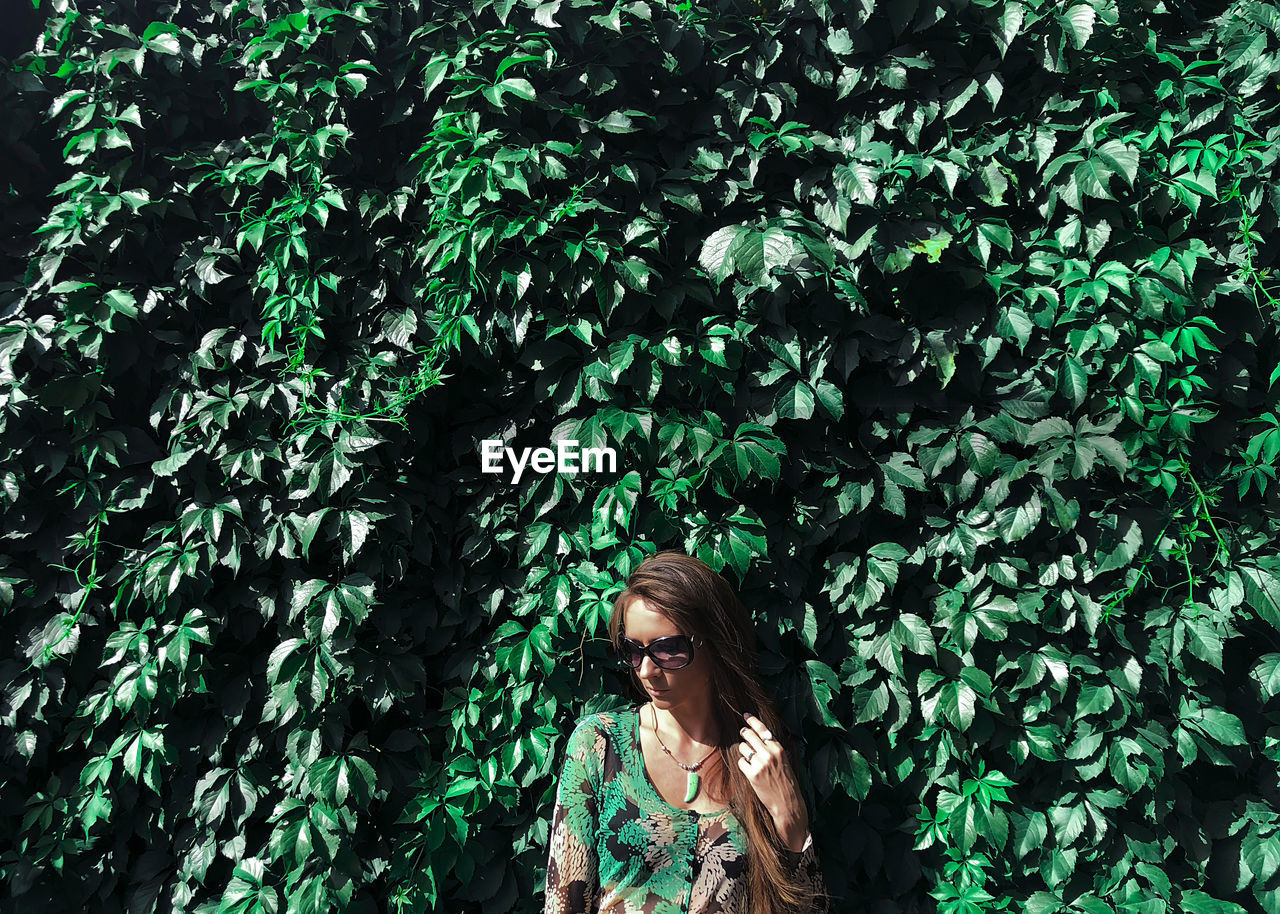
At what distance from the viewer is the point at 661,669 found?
180cm

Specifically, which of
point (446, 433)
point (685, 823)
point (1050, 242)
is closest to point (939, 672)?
point (685, 823)

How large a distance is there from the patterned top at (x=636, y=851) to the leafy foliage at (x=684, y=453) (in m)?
0.31

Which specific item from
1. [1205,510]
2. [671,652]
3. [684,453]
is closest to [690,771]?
[671,652]

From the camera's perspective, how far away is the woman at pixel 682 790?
180 cm

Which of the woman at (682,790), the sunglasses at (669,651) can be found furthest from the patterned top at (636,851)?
the sunglasses at (669,651)

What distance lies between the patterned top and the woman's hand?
0.06 metres

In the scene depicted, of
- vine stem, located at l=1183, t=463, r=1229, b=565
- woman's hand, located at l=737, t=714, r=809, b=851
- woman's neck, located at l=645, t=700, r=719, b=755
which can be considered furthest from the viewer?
vine stem, located at l=1183, t=463, r=1229, b=565

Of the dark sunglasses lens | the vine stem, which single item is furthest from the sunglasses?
the vine stem

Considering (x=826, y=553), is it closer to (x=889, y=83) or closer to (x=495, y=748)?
(x=495, y=748)

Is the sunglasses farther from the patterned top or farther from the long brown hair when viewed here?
the patterned top

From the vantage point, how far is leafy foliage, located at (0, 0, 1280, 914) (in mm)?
2096

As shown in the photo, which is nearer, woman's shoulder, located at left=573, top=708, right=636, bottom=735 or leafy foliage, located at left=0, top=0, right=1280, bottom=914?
woman's shoulder, located at left=573, top=708, right=636, bottom=735

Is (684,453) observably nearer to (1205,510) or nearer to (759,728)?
(759,728)

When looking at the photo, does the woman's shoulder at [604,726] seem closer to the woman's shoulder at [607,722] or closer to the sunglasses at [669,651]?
the woman's shoulder at [607,722]
